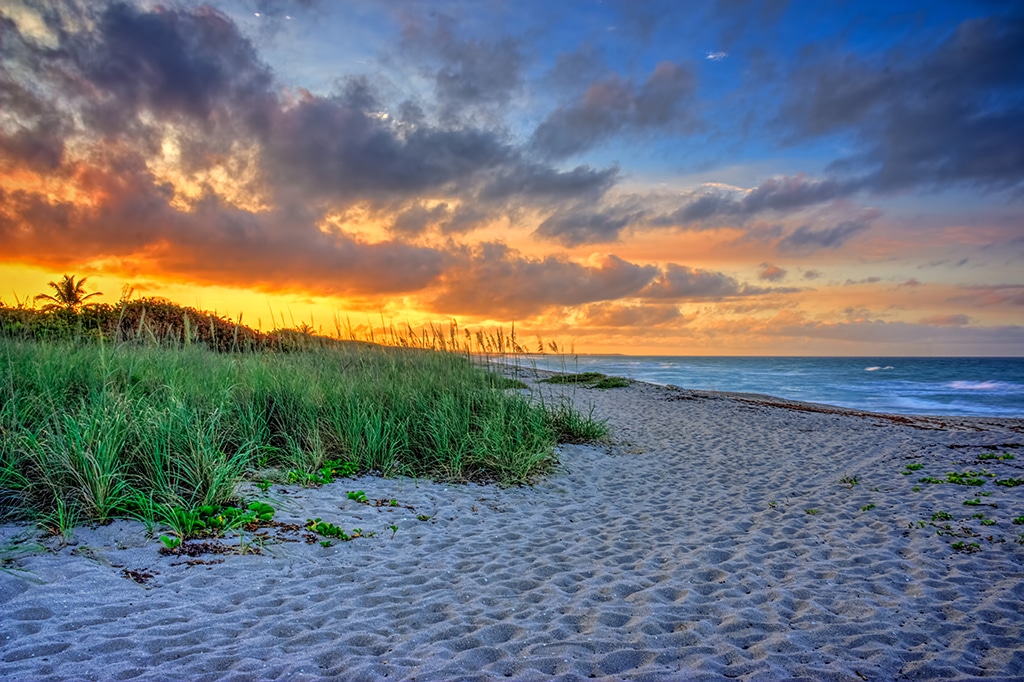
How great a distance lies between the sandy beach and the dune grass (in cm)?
50

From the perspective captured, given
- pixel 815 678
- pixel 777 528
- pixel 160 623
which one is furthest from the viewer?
pixel 777 528

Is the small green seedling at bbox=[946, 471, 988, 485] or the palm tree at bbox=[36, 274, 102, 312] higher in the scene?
the palm tree at bbox=[36, 274, 102, 312]

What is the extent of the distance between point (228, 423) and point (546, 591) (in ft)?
17.2

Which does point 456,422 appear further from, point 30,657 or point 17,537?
point 30,657

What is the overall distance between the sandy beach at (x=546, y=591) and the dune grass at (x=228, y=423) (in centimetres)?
50

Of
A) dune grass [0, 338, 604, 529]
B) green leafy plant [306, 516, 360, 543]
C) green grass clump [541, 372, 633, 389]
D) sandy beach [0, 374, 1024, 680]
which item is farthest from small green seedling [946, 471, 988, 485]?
green grass clump [541, 372, 633, 389]

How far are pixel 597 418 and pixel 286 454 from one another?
931 cm

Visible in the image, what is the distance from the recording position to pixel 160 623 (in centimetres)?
397

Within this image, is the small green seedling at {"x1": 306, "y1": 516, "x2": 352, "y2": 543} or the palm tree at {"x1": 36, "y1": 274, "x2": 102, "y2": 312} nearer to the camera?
the small green seedling at {"x1": 306, "y1": 516, "x2": 352, "y2": 543}

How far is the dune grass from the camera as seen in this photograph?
5434 mm

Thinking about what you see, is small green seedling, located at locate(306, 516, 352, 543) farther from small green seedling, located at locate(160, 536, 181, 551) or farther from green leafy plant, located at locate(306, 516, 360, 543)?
small green seedling, located at locate(160, 536, 181, 551)

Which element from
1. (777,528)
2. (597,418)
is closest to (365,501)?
(777,528)

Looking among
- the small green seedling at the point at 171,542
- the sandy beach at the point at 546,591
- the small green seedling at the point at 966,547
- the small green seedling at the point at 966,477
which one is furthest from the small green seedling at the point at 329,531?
the small green seedling at the point at 966,477

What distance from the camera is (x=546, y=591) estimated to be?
4719 mm
